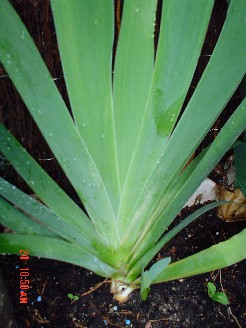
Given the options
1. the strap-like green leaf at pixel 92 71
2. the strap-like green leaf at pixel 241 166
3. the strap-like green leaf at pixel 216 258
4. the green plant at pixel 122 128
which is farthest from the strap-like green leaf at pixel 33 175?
the strap-like green leaf at pixel 241 166

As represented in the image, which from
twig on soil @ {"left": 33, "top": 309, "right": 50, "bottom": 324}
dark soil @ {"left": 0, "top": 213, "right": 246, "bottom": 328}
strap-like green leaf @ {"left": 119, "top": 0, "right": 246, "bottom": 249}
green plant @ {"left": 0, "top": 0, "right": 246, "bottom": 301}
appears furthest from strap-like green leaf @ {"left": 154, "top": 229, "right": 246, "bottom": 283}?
twig on soil @ {"left": 33, "top": 309, "right": 50, "bottom": 324}

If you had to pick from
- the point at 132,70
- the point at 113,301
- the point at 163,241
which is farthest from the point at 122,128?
the point at 113,301

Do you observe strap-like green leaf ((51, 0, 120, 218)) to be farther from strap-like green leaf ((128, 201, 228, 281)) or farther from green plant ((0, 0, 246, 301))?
strap-like green leaf ((128, 201, 228, 281))

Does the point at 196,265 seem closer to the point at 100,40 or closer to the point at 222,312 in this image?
the point at 222,312

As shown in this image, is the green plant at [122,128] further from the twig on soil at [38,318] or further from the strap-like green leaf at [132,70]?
the twig on soil at [38,318]

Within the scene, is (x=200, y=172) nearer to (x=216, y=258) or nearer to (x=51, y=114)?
(x=216, y=258)

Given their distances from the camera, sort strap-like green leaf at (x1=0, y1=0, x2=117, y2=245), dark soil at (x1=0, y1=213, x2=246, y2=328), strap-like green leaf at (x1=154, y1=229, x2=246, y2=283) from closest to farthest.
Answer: strap-like green leaf at (x1=0, y1=0, x2=117, y2=245) → strap-like green leaf at (x1=154, y1=229, x2=246, y2=283) → dark soil at (x1=0, y1=213, x2=246, y2=328)
